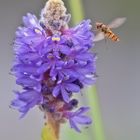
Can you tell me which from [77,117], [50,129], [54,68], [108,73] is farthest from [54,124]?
[108,73]

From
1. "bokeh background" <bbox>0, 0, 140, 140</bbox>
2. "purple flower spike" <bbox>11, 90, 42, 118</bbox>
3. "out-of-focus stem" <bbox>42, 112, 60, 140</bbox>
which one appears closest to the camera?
"out-of-focus stem" <bbox>42, 112, 60, 140</bbox>

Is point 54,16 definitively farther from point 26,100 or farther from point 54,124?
point 54,124

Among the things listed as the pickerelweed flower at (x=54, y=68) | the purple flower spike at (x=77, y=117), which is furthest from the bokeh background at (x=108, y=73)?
the pickerelweed flower at (x=54, y=68)

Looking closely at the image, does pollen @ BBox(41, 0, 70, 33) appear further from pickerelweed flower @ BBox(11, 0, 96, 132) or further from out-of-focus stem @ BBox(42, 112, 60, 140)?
out-of-focus stem @ BBox(42, 112, 60, 140)

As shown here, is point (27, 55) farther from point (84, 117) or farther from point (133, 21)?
point (133, 21)

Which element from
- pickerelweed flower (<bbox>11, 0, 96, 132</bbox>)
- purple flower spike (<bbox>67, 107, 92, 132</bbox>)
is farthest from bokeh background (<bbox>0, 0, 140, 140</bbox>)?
pickerelweed flower (<bbox>11, 0, 96, 132</bbox>)

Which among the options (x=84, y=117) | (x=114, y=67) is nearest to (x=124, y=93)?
(x=114, y=67)

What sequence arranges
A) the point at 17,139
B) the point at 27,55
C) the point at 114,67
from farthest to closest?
the point at 114,67, the point at 17,139, the point at 27,55
